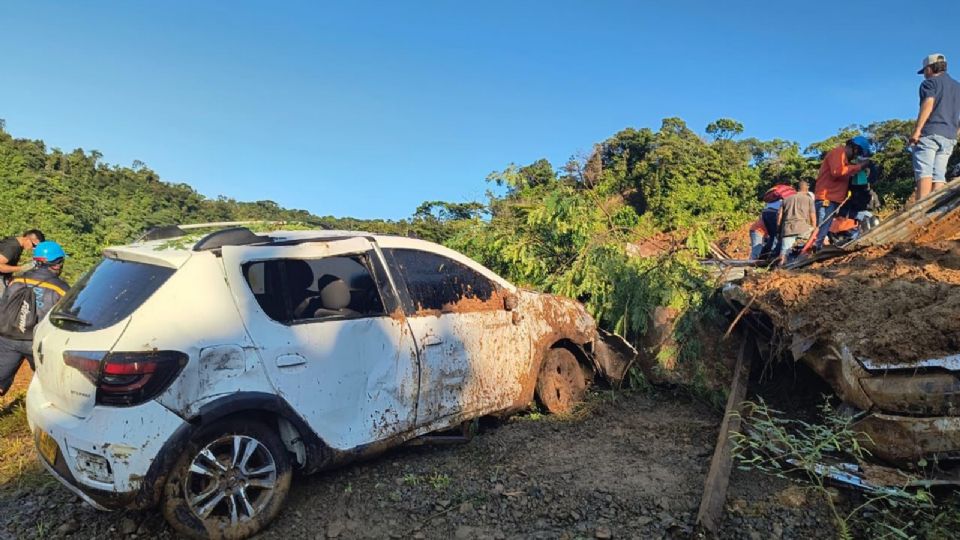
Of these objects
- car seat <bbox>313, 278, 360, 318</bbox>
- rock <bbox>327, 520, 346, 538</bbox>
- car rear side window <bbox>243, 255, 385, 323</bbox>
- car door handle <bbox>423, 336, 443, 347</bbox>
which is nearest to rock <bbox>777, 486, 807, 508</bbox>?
car door handle <bbox>423, 336, 443, 347</bbox>

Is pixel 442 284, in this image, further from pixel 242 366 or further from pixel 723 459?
pixel 723 459

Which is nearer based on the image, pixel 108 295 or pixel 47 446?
pixel 47 446

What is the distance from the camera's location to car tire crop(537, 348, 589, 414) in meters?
5.17

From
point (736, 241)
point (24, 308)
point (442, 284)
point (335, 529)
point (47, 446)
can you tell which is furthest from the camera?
point (736, 241)

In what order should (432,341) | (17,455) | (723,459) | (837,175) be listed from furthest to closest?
1. (837,175)
2. (17,455)
3. (432,341)
4. (723,459)

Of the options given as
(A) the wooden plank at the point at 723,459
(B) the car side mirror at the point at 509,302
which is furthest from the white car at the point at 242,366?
(A) the wooden plank at the point at 723,459

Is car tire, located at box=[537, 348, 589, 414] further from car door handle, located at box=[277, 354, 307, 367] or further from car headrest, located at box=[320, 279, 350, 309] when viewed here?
car door handle, located at box=[277, 354, 307, 367]

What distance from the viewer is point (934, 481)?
3166 millimetres

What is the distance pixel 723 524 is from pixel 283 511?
8.57 feet

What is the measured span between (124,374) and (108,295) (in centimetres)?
67

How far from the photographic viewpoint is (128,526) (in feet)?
10.6

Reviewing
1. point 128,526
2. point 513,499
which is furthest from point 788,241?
point 128,526

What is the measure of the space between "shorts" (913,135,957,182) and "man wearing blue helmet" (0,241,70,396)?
8.97 m

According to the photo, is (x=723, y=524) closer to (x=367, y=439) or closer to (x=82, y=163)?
(x=367, y=439)
